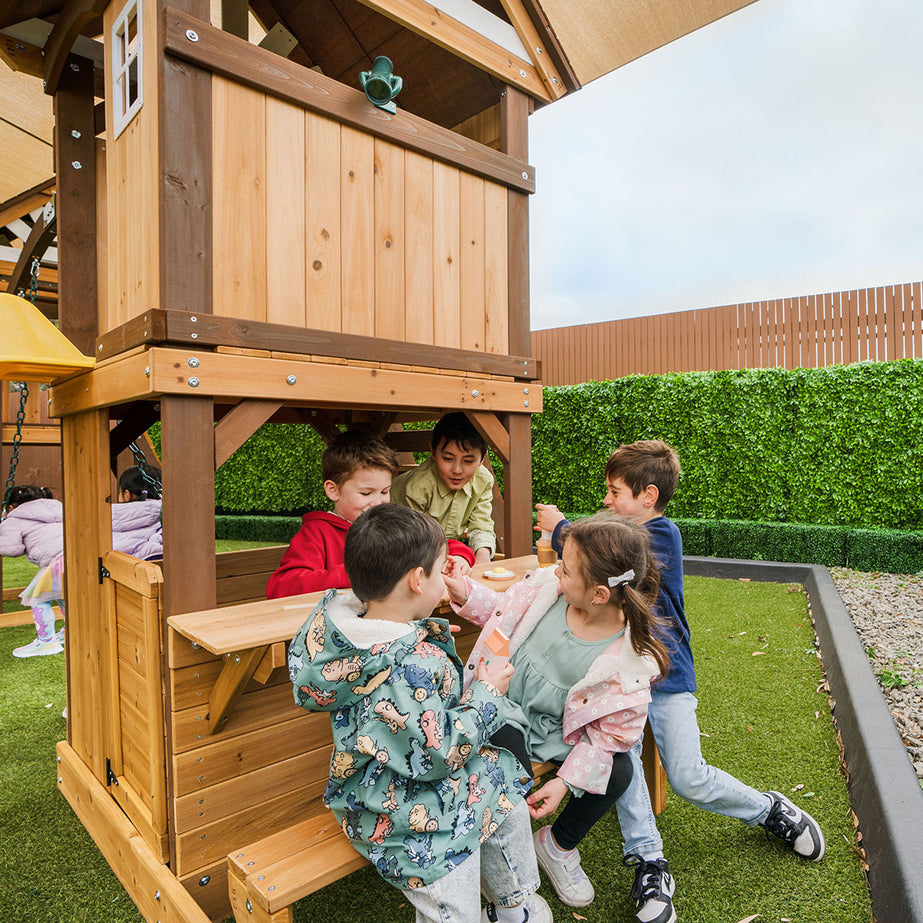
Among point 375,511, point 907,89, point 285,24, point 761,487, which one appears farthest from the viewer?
point 907,89

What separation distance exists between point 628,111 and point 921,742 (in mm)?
48983

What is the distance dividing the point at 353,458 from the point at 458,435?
850mm

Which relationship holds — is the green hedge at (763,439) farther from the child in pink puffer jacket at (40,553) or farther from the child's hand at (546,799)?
the child's hand at (546,799)

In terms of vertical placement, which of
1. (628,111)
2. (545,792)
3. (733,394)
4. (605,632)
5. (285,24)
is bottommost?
(545,792)

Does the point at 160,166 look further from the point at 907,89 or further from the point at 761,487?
the point at 907,89

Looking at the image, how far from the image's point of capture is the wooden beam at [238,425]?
2.16 metres

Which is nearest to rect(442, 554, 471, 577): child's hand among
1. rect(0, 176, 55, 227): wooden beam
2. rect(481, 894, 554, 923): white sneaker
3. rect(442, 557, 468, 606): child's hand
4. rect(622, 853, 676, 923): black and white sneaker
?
rect(442, 557, 468, 606): child's hand

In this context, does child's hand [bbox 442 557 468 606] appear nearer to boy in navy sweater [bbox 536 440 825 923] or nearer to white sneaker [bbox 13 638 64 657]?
boy in navy sweater [bbox 536 440 825 923]

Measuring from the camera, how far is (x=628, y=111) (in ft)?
142

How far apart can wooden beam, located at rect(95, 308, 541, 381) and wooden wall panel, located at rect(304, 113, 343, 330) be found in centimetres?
10

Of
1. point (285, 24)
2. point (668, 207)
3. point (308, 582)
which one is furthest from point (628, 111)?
point (308, 582)

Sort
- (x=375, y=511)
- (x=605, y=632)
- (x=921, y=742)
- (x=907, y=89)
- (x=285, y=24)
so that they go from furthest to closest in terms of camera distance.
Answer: (x=907, y=89), (x=285, y=24), (x=921, y=742), (x=605, y=632), (x=375, y=511)

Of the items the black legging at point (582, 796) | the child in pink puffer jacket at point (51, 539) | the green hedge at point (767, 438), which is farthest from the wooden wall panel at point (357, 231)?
the green hedge at point (767, 438)

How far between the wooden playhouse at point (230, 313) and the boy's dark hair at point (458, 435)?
10.0 inches
